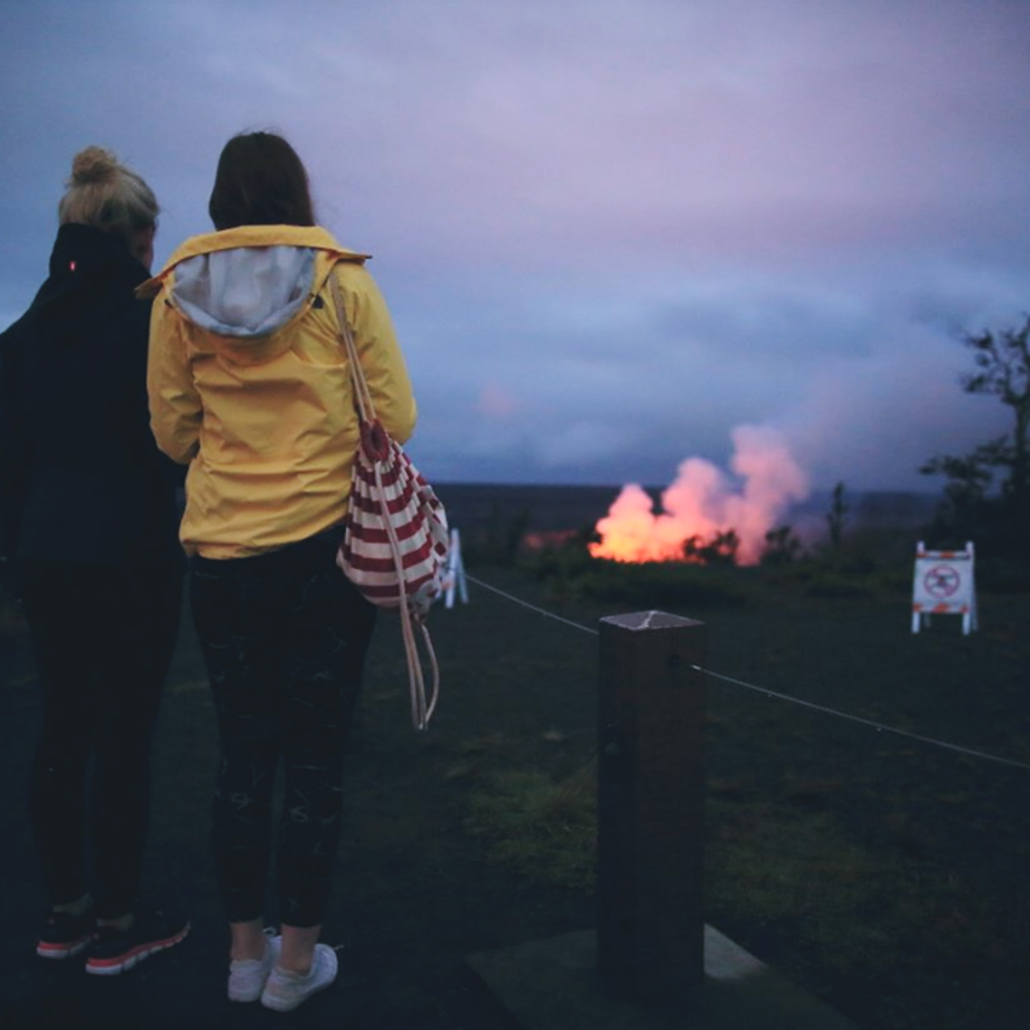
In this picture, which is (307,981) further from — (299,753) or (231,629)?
(231,629)

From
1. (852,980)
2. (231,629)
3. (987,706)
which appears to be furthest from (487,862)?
(987,706)

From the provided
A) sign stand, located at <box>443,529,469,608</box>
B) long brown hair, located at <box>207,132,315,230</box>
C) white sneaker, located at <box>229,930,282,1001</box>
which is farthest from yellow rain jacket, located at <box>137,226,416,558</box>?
sign stand, located at <box>443,529,469,608</box>

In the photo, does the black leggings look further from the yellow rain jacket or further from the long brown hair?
the long brown hair

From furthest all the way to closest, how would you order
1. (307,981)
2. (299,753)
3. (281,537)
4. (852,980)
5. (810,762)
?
1. (810,762)
2. (852,980)
3. (307,981)
4. (299,753)
5. (281,537)

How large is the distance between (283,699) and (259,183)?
49.2 inches

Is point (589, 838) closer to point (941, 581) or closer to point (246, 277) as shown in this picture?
point (246, 277)

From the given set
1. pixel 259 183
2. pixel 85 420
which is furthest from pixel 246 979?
pixel 259 183

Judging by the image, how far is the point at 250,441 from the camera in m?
2.30

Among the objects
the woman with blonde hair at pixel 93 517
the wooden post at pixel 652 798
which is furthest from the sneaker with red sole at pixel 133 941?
the wooden post at pixel 652 798

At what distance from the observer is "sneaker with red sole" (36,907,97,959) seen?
279cm

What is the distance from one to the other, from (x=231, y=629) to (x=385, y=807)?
86.2 inches

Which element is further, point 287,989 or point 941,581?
point 941,581

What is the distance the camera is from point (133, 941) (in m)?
2.79

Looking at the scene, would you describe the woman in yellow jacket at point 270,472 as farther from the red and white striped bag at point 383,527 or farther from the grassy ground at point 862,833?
the grassy ground at point 862,833
